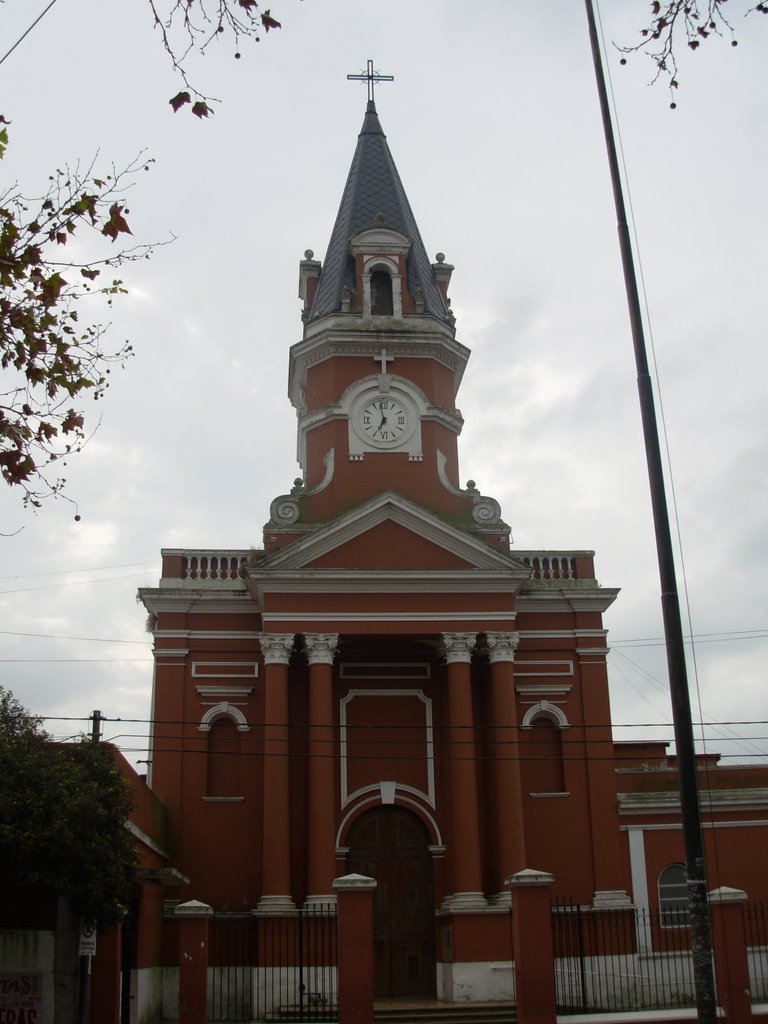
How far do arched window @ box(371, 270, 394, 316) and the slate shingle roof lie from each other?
22.9 inches

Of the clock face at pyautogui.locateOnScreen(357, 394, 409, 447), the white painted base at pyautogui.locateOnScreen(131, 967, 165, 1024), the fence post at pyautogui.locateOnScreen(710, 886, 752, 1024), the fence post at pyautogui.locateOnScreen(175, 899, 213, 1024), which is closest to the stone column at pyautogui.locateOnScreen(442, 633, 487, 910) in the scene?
the clock face at pyautogui.locateOnScreen(357, 394, 409, 447)

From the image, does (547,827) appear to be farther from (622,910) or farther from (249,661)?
(249,661)

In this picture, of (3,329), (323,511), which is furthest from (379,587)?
(3,329)

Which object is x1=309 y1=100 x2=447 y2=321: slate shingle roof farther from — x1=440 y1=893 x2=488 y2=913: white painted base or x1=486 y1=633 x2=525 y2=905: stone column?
x1=440 y1=893 x2=488 y2=913: white painted base

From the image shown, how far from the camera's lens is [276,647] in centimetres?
2538

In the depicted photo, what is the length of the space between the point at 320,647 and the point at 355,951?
27.8ft

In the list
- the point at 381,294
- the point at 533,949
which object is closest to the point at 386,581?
the point at 381,294

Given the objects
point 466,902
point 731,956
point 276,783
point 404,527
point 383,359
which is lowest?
point 731,956

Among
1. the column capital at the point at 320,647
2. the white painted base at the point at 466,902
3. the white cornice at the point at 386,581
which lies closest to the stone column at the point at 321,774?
the column capital at the point at 320,647

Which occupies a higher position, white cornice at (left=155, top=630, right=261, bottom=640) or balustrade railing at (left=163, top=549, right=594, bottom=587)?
balustrade railing at (left=163, top=549, right=594, bottom=587)

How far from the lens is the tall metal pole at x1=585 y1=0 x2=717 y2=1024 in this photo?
1122 centimetres

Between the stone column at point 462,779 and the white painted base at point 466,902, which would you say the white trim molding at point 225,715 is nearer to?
the stone column at point 462,779

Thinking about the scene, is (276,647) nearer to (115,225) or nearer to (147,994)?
(147,994)

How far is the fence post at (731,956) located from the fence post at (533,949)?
2617mm
